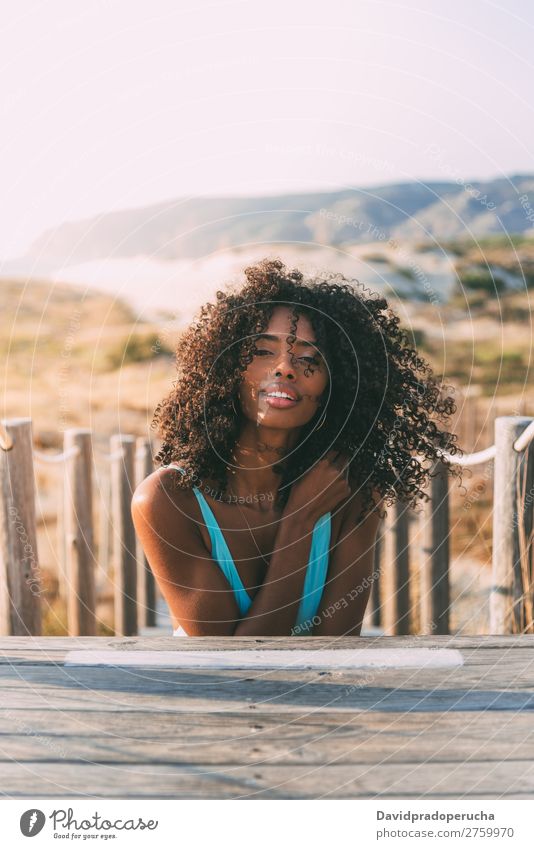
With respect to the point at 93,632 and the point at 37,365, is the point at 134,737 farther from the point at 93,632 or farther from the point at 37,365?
the point at 37,365

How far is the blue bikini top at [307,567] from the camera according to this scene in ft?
8.02

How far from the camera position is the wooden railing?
9.87 ft

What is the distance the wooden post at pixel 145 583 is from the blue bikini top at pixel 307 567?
3276mm

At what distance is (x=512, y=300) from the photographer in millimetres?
20141

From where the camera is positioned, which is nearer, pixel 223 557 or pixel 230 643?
pixel 230 643

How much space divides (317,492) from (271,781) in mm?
1037

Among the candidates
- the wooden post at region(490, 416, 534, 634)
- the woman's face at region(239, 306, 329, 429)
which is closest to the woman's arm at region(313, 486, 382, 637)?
the woman's face at region(239, 306, 329, 429)

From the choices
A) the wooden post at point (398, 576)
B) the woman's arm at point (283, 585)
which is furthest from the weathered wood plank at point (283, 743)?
the wooden post at point (398, 576)

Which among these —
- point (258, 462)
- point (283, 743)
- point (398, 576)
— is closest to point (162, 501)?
point (258, 462)

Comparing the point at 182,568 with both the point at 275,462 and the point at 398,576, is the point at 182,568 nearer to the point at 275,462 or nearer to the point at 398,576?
A: the point at 275,462

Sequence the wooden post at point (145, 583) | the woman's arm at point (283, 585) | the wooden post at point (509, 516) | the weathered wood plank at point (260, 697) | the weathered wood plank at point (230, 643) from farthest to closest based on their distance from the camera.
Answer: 1. the wooden post at point (145, 583)
2. the wooden post at point (509, 516)
3. the woman's arm at point (283, 585)
4. the weathered wood plank at point (230, 643)
5. the weathered wood plank at point (260, 697)

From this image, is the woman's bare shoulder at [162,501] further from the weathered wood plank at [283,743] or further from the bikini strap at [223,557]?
the weathered wood plank at [283,743]

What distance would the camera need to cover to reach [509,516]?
300 cm

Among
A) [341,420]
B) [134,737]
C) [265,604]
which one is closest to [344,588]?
[265,604]
